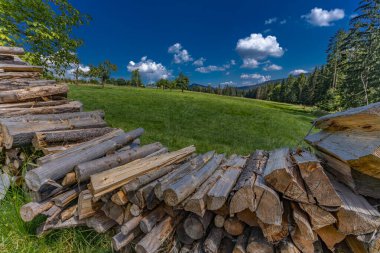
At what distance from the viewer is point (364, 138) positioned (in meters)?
2.49

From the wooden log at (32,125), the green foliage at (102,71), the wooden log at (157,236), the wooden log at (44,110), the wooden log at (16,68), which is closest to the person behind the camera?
the wooden log at (157,236)

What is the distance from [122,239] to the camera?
2676mm

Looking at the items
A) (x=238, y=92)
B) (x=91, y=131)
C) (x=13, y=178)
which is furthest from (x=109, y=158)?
(x=238, y=92)

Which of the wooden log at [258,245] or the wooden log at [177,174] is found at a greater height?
the wooden log at [177,174]

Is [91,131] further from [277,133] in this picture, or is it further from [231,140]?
[277,133]

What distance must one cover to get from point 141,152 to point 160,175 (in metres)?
0.83

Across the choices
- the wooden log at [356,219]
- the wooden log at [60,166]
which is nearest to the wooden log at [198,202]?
the wooden log at [356,219]

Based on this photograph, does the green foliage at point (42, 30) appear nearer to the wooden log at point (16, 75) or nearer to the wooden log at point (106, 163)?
the wooden log at point (16, 75)

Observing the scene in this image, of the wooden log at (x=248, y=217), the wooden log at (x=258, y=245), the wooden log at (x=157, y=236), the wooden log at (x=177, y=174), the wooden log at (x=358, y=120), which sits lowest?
the wooden log at (x=157, y=236)

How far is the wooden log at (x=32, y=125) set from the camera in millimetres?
3684

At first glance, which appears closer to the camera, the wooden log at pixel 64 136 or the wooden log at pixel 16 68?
the wooden log at pixel 64 136

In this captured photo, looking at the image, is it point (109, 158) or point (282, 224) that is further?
point (109, 158)

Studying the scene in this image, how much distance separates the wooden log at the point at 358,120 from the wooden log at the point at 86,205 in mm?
3588

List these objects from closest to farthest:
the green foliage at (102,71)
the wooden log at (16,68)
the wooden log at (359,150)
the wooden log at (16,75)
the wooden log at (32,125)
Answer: the wooden log at (359,150) → the wooden log at (32,125) → the wooden log at (16,75) → the wooden log at (16,68) → the green foliage at (102,71)
